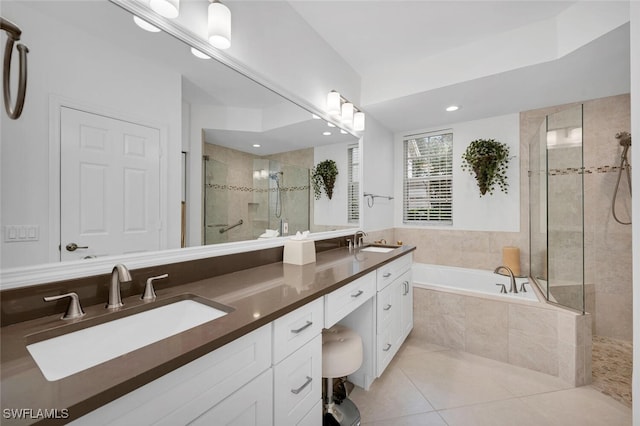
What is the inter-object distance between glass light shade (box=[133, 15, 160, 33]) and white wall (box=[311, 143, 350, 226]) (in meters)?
1.32

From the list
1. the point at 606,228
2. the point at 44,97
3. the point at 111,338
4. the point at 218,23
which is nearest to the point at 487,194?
the point at 606,228

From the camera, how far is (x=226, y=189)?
4.71 ft

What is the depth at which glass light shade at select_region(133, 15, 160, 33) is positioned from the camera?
1045 mm

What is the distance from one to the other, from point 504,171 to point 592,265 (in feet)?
4.14

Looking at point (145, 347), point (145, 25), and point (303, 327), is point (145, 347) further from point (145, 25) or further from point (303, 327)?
point (145, 25)

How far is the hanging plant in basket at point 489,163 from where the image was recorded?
120 inches

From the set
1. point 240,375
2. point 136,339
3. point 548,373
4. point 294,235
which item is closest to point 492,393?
point 548,373

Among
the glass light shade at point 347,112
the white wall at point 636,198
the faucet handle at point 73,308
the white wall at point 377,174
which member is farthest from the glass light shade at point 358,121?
the faucet handle at point 73,308

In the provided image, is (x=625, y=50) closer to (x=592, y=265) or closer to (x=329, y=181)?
(x=592, y=265)

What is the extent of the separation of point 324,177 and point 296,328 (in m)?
1.52

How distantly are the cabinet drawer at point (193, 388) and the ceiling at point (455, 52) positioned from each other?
2.21 metres

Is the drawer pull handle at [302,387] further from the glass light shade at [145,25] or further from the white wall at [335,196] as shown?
the glass light shade at [145,25]

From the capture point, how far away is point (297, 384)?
3.34 feet

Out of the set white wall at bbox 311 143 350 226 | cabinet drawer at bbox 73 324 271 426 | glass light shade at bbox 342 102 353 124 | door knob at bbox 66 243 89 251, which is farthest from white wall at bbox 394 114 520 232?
door knob at bbox 66 243 89 251
